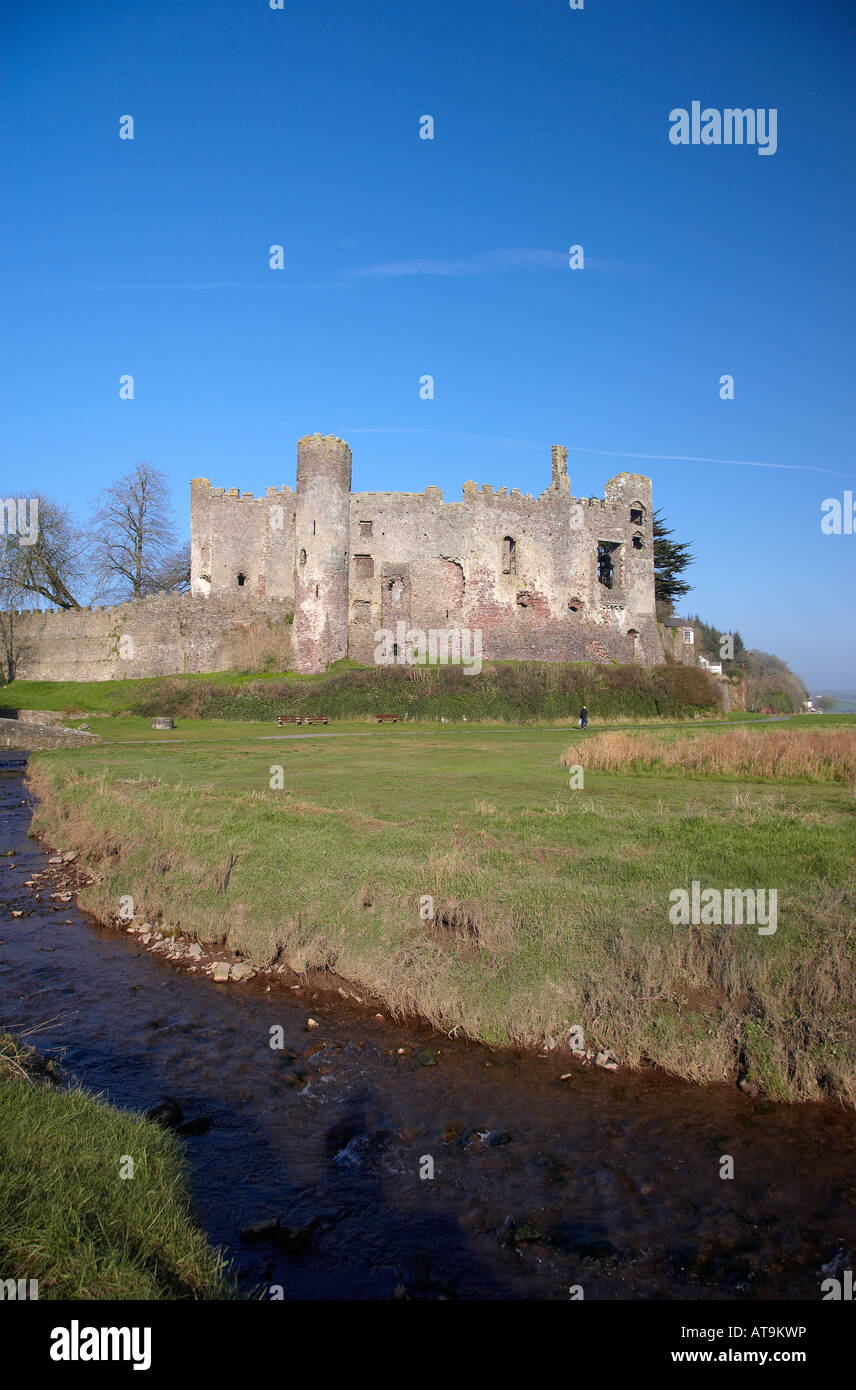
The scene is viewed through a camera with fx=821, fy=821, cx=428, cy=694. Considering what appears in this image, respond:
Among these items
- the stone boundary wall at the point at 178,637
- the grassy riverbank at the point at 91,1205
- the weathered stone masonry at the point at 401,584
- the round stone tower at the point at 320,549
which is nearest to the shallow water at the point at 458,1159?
the grassy riverbank at the point at 91,1205

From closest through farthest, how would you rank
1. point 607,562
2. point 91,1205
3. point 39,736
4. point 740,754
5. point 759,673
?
point 91,1205
point 740,754
point 39,736
point 607,562
point 759,673

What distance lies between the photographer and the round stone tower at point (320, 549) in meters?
43.6

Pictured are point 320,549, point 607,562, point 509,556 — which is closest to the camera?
point 320,549

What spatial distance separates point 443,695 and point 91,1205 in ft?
109

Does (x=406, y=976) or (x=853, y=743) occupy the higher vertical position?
(x=853, y=743)

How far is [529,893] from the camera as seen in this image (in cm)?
931

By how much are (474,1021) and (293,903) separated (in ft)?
10.2

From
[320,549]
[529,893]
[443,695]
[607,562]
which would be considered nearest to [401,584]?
[320,549]

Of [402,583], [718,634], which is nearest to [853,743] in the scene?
[402,583]

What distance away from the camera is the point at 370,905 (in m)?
9.80

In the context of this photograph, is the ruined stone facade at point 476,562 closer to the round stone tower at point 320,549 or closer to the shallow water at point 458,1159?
the round stone tower at point 320,549

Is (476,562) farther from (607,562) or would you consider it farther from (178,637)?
(178,637)

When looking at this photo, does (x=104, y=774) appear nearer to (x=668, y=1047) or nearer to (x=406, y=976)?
(x=406, y=976)

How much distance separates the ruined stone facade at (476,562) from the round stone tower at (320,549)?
31.9 inches
